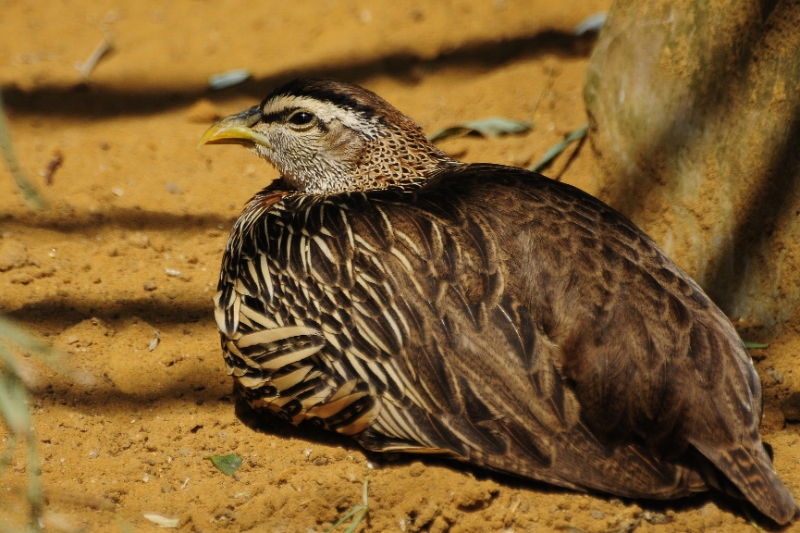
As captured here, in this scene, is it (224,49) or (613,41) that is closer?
(613,41)

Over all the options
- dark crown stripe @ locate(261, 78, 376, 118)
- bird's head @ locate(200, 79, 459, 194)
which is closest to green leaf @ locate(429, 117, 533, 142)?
bird's head @ locate(200, 79, 459, 194)

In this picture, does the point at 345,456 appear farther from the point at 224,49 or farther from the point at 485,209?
the point at 224,49

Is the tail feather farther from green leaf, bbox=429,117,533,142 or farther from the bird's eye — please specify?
green leaf, bbox=429,117,533,142

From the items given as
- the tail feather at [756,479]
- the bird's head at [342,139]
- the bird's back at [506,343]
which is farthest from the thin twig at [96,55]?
the tail feather at [756,479]

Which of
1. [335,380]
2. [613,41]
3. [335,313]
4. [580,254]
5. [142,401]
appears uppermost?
[613,41]

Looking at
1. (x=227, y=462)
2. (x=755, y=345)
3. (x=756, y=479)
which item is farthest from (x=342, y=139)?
(x=756, y=479)

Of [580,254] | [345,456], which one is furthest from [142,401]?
[580,254]
